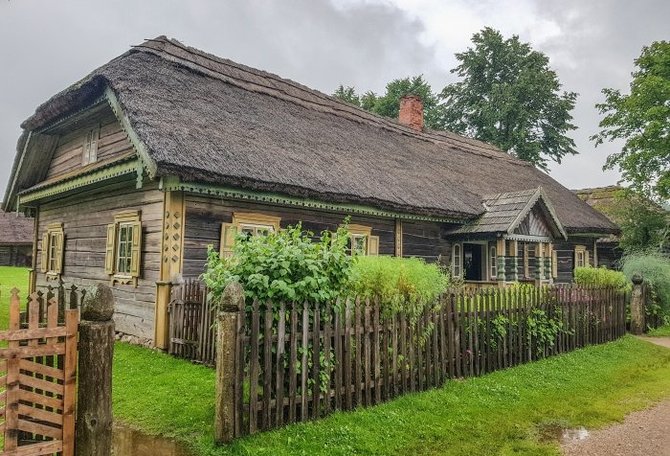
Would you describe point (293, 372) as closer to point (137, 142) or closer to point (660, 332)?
point (137, 142)

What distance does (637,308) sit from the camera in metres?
12.4

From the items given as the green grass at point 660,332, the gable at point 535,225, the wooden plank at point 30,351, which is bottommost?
the green grass at point 660,332

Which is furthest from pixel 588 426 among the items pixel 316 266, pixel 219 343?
pixel 219 343

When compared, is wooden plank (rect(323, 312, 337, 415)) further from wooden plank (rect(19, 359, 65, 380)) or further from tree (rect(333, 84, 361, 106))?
tree (rect(333, 84, 361, 106))

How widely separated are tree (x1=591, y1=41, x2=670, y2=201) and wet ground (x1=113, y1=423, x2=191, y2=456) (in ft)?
62.4

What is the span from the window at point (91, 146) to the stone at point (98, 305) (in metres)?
9.60

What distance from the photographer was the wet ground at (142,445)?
4.32 meters

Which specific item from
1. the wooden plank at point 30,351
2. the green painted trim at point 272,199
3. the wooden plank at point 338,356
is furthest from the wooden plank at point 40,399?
the green painted trim at point 272,199

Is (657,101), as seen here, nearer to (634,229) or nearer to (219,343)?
(634,229)

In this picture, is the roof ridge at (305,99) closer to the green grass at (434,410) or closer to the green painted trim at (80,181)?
the green painted trim at (80,181)

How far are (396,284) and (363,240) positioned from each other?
19.1 feet

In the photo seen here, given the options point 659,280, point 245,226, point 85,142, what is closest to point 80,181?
point 85,142

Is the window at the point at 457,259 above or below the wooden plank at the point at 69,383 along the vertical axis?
above

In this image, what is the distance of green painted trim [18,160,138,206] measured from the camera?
29.6 feet
